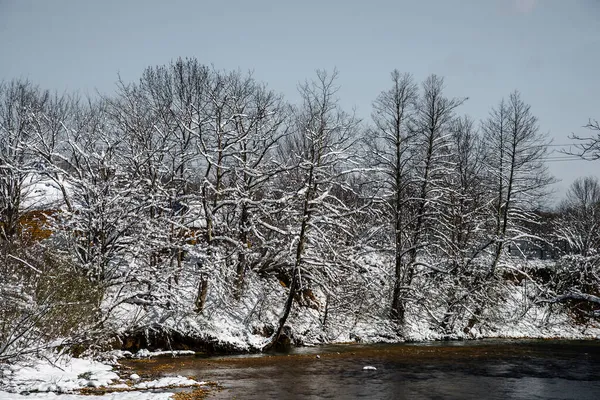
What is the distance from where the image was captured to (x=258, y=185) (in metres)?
25.6

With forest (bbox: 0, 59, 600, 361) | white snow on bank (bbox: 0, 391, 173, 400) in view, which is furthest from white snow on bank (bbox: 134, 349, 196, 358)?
white snow on bank (bbox: 0, 391, 173, 400)

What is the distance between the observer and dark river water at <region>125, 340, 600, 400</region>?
13.1 m

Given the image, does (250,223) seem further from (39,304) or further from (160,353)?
(39,304)

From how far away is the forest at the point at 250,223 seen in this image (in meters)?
19.9

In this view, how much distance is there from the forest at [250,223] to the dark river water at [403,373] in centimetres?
212

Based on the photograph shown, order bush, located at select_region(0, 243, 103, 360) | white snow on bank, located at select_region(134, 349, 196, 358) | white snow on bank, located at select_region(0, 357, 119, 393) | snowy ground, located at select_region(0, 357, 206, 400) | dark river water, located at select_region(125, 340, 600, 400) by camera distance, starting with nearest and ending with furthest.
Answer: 1. bush, located at select_region(0, 243, 103, 360)
2. snowy ground, located at select_region(0, 357, 206, 400)
3. white snow on bank, located at select_region(0, 357, 119, 393)
4. dark river water, located at select_region(125, 340, 600, 400)
5. white snow on bank, located at select_region(134, 349, 196, 358)

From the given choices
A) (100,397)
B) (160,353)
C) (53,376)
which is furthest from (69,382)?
(160,353)

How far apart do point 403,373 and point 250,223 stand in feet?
33.7

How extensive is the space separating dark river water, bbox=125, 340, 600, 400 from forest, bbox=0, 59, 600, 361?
2.12 metres

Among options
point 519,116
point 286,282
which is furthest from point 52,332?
point 519,116

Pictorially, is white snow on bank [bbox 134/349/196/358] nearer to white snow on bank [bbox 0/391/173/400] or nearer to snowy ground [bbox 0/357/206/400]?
snowy ground [bbox 0/357/206/400]

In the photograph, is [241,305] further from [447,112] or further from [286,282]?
[447,112]

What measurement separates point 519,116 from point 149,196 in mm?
20885

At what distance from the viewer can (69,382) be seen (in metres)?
13.0
